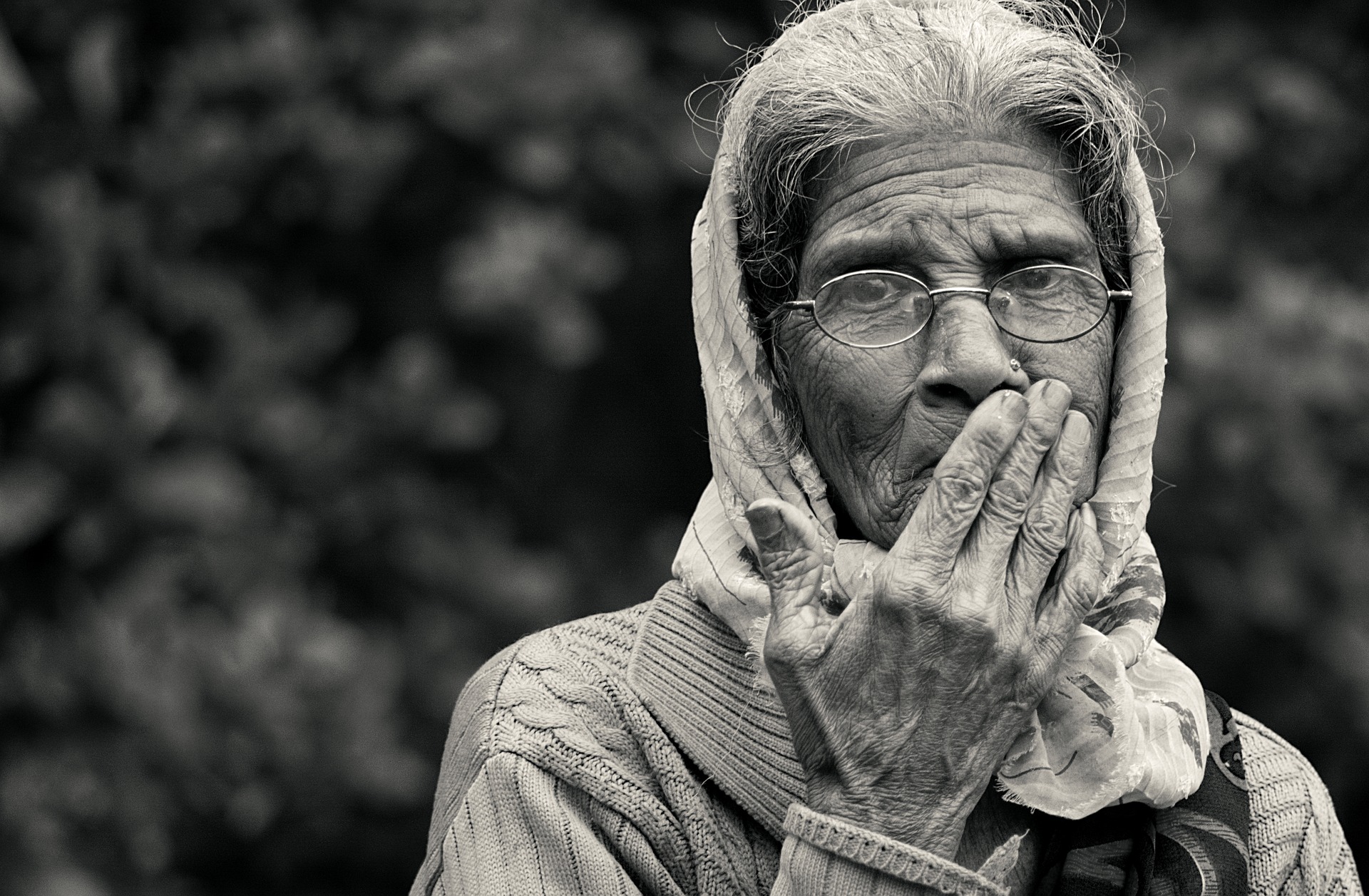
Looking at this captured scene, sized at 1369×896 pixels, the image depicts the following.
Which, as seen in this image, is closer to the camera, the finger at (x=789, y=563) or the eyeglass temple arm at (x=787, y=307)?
the finger at (x=789, y=563)

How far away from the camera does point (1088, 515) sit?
204 cm

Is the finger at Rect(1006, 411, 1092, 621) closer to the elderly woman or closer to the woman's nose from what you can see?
the elderly woman

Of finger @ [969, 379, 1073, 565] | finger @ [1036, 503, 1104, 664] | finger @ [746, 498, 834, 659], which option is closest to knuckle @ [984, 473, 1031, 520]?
finger @ [969, 379, 1073, 565]

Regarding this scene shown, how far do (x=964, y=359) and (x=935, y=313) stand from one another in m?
0.09

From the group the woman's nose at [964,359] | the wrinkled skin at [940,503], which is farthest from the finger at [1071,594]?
the woman's nose at [964,359]

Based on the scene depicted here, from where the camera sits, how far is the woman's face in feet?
6.74

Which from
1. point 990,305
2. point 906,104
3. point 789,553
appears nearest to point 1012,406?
point 990,305

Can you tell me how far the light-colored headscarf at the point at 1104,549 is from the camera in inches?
80.9

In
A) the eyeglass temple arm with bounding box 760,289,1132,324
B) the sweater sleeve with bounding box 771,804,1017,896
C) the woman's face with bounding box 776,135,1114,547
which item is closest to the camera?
the sweater sleeve with bounding box 771,804,1017,896

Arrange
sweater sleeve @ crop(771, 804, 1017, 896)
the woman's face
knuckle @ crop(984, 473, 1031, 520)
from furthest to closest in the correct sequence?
1. the woman's face
2. knuckle @ crop(984, 473, 1031, 520)
3. sweater sleeve @ crop(771, 804, 1017, 896)

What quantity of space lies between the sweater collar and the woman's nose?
1.46 feet

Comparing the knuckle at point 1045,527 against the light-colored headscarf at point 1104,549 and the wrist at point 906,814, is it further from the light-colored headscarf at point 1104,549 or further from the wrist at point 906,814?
the wrist at point 906,814

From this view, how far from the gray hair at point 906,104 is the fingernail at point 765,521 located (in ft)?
1.43

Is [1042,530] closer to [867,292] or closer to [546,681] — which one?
[867,292]
